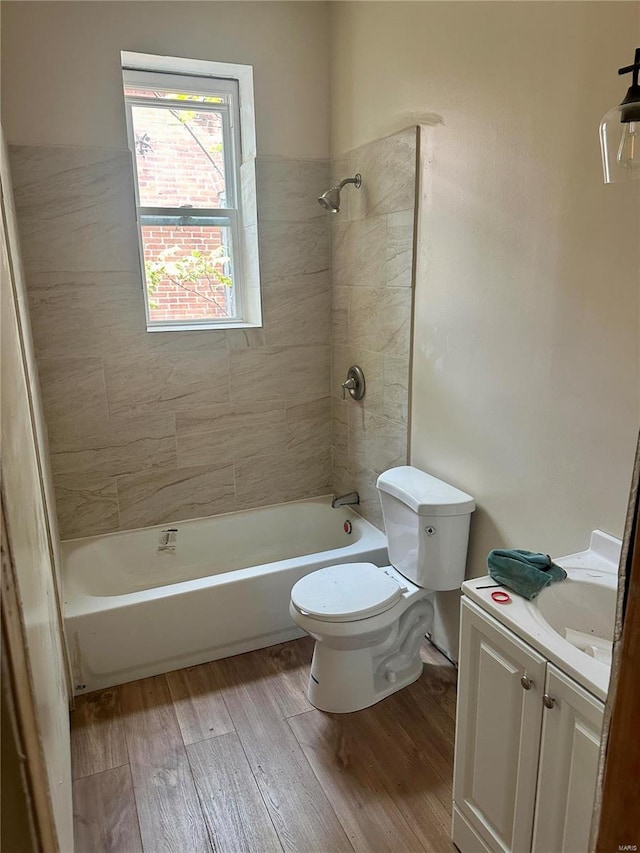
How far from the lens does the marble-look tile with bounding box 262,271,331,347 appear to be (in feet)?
9.93

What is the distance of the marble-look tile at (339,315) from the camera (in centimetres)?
299

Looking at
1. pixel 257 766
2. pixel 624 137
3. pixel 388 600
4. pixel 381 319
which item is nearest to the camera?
pixel 624 137

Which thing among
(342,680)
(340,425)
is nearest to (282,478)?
(340,425)

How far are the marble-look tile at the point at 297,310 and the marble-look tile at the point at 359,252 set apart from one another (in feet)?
0.37

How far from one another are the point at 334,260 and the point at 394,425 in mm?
946

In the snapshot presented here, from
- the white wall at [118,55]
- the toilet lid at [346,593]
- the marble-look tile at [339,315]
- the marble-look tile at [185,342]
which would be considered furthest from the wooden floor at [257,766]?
the white wall at [118,55]

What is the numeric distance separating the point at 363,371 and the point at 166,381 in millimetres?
940

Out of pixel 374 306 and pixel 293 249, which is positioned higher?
pixel 293 249

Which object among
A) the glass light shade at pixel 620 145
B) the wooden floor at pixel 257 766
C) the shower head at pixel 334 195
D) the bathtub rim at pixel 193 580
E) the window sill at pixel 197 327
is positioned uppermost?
the shower head at pixel 334 195

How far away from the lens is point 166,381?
2.90m

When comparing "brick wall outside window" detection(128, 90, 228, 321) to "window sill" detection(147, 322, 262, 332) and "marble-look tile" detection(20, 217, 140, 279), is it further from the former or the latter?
"marble-look tile" detection(20, 217, 140, 279)

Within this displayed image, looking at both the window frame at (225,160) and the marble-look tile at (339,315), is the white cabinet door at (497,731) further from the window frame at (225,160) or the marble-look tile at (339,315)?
the window frame at (225,160)

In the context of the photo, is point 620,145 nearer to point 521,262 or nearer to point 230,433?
point 521,262

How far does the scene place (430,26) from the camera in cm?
211
